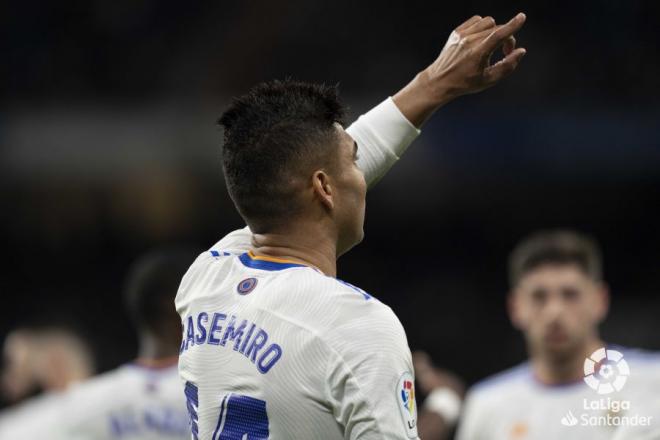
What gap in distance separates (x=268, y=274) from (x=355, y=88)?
7686 millimetres

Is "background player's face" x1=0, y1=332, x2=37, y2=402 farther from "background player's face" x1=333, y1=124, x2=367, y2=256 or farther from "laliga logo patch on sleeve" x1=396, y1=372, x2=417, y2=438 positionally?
"laliga logo patch on sleeve" x1=396, y1=372, x2=417, y2=438

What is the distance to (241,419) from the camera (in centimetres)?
220

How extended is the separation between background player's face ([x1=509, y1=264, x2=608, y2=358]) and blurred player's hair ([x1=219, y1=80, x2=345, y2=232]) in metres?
3.03

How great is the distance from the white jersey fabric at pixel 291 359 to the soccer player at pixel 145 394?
2416 mm

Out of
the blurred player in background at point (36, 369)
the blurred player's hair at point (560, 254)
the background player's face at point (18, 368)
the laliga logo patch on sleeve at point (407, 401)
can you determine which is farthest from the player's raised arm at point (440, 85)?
the background player's face at point (18, 368)

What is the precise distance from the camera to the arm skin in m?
2.49

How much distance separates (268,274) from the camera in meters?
2.29

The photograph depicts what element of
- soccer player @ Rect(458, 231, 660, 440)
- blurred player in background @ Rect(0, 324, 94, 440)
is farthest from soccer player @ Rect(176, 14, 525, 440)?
blurred player in background @ Rect(0, 324, 94, 440)

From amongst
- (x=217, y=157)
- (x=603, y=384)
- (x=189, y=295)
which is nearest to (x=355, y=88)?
(x=217, y=157)

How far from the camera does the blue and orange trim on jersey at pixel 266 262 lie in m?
2.31

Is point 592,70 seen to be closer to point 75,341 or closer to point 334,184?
point 75,341

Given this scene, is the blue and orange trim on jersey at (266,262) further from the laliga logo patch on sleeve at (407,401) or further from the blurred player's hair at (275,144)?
the laliga logo patch on sleeve at (407,401)

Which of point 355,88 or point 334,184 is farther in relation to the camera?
point 355,88

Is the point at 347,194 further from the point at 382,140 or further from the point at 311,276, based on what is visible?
the point at 382,140
